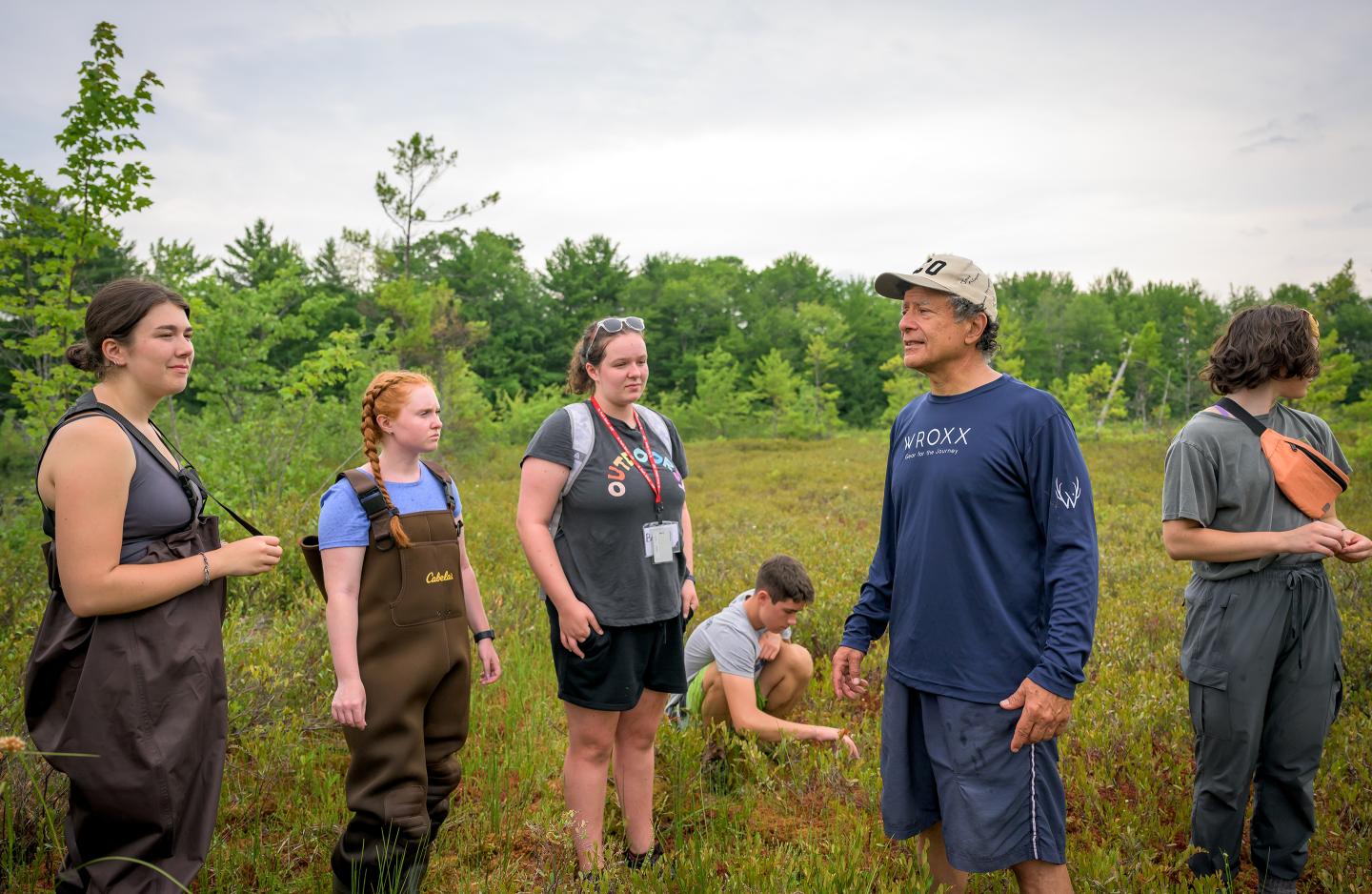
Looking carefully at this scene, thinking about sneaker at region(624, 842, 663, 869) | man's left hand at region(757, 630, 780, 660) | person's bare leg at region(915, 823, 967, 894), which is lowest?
sneaker at region(624, 842, 663, 869)

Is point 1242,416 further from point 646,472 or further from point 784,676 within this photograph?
point 784,676

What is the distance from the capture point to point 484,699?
488 cm

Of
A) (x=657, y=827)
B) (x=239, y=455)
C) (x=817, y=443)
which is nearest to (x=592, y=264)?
(x=817, y=443)

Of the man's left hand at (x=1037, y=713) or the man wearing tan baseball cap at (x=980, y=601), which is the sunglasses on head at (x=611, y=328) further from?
the man's left hand at (x=1037, y=713)

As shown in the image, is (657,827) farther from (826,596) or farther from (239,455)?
(239,455)

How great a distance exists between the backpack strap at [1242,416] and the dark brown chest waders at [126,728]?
3485mm

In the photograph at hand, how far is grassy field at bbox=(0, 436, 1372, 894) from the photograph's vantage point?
3.02 metres

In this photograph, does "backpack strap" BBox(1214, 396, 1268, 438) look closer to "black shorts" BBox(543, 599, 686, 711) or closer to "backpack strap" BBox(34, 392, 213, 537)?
"black shorts" BBox(543, 599, 686, 711)

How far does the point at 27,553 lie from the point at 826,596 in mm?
6678

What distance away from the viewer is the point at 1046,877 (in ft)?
7.77

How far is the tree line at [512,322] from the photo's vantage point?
626 cm

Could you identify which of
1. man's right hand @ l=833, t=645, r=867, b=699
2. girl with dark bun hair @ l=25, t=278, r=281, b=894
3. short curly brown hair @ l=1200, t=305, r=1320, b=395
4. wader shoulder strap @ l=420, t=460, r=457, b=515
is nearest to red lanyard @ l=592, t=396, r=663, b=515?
wader shoulder strap @ l=420, t=460, r=457, b=515

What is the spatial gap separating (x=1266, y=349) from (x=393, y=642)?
3.16 metres

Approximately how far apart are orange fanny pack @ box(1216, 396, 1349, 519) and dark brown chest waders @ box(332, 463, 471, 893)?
2.91m
